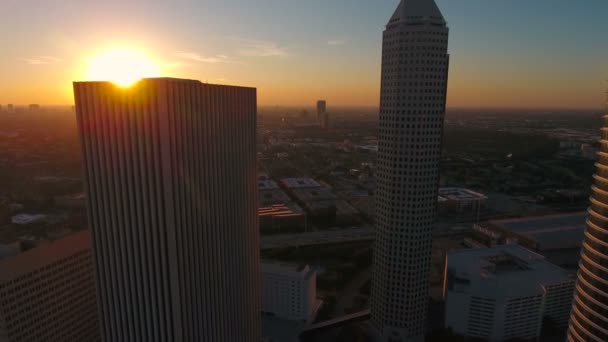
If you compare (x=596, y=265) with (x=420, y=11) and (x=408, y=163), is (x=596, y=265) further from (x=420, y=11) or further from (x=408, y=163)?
(x=420, y=11)

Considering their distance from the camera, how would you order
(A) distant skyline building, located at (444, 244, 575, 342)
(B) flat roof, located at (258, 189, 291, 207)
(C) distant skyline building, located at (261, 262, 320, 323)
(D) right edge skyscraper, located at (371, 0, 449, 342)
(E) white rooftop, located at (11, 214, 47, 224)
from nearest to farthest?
(D) right edge skyscraper, located at (371, 0, 449, 342), (A) distant skyline building, located at (444, 244, 575, 342), (C) distant skyline building, located at (261, 262, 320, 323), (E) white rooftop, located at (11, 214, 47, 224), (B) flat roof, located at (258, 189, 291, 207)

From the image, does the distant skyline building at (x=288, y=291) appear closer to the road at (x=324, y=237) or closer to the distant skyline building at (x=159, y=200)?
the road at (x=324, y=237)

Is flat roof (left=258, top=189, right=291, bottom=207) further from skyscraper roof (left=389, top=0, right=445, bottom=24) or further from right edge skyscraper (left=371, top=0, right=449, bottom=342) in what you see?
skyscraper roof (left=389, top=0, right=445, bottom=24)

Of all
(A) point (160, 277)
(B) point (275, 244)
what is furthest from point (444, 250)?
(A) point (160, 277)

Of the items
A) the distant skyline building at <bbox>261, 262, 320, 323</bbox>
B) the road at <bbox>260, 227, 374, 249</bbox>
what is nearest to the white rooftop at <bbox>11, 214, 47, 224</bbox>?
the road at <bbox>260, 227, 374, 249</bbox>

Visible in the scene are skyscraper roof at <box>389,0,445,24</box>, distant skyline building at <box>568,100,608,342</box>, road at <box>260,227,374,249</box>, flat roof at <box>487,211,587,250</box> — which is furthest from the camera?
road at <box>260,227,374,249</box>

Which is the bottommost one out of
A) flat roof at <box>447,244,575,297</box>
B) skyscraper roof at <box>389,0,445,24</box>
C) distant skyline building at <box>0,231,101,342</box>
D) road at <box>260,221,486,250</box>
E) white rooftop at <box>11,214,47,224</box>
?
road at <box>260,221,486,250</box>
